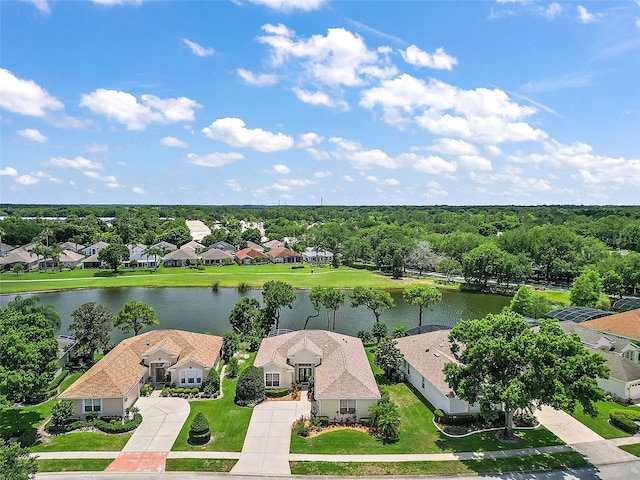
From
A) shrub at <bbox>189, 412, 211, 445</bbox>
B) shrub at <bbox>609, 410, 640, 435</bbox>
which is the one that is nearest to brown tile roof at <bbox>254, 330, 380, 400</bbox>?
shrub at <bbox>189, 412, 211, 445</bbox>

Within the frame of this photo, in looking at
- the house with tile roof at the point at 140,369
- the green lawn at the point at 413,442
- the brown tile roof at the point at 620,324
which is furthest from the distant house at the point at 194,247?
the green lawn at the point at 413,442

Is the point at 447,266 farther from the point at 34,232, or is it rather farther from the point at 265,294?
the point at 34,232

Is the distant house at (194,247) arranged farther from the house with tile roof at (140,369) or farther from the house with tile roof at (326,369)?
the house with tile roof at (326,369)

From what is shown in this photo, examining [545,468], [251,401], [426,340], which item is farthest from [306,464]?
[426,340]

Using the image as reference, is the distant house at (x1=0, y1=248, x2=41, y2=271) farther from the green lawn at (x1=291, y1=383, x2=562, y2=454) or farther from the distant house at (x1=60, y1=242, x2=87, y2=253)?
the green lawn at (x1=291, y1=383, x2=562, y2=454)

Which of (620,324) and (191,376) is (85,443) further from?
(620,324)

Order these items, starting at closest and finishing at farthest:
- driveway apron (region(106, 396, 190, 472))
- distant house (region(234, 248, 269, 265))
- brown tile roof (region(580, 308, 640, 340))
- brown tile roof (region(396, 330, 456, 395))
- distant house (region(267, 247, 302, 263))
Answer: driveway apron (region(106, 396, 190, 472)) → brown tile roof (region(396, 330, 456, 395)) → brown tile roof (region(580, 308, 640, 340)) → distant house (region(234, 248, 269, 265)) → distant house (region(267, 247, 302, 263))
